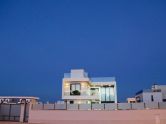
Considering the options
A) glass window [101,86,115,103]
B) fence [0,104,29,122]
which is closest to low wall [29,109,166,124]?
fence [0,104,29,122]

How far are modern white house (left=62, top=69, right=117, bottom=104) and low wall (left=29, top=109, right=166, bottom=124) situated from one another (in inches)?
371

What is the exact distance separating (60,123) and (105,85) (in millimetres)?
17001

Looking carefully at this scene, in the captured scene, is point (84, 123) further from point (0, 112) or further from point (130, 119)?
point (0, 112)

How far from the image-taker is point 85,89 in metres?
42.9

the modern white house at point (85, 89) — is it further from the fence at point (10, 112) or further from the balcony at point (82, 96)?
the fence at point (10, 112)

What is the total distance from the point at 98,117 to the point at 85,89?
1161 cm

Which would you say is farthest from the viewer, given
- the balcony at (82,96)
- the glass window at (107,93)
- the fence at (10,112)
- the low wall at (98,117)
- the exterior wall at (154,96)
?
the exterior wall at (154,96)

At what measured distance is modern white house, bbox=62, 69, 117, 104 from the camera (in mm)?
41938

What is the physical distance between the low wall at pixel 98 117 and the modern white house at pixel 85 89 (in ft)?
30.9

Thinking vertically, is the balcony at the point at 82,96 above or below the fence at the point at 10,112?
above

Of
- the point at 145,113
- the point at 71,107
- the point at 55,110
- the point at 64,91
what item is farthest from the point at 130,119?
the point at 64,91

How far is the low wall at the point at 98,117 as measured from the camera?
31061mm

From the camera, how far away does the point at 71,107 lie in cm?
3294

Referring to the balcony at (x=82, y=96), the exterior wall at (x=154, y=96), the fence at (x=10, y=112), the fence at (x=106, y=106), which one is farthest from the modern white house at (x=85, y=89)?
the exterior wall at (x=154, y=96)
